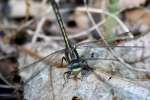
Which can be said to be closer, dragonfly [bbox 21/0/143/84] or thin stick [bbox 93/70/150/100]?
thin stick [bbox 93/70/150/100]

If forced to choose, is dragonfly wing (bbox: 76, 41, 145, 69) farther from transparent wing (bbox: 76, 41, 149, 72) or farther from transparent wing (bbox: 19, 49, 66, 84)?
transparent wing (bbox: 19, 49, 66, 84)

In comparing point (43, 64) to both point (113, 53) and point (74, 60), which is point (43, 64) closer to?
point (74, 60)

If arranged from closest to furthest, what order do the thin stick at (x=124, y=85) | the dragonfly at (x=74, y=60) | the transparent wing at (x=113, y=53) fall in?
the thin stick at (x=124, y=85) → the dragonfly at (x=74, y=60) → the transparent wing at (x=113, y=53)

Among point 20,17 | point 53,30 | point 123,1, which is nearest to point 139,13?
point 123,1

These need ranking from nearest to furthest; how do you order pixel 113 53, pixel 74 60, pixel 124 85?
pixel 124 85
pixel 74 60
pixel 113 53

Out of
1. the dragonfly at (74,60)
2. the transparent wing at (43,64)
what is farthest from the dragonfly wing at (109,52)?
the transparent wing at (43,64)

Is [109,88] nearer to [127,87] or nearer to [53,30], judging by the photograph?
[127,87]

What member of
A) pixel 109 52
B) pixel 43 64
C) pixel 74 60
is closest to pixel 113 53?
pixel 109 52

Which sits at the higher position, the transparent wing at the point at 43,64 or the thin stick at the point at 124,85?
the transparent wing at the point at 43,64

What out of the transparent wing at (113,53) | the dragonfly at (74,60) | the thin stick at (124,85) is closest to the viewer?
the thin stick at (124,85)

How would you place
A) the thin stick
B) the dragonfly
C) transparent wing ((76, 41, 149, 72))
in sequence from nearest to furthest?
the thin stick, the dragonfly, transparent wing ((76, 41, 149, 72))

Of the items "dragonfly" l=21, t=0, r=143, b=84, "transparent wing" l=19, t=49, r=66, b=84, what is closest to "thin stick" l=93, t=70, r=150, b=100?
"dragonfly" l=21, t=0, r=143, b=84

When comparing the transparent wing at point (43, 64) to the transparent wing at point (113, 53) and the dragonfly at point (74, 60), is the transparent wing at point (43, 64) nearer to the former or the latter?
the dragonfly at point (74, 60)
